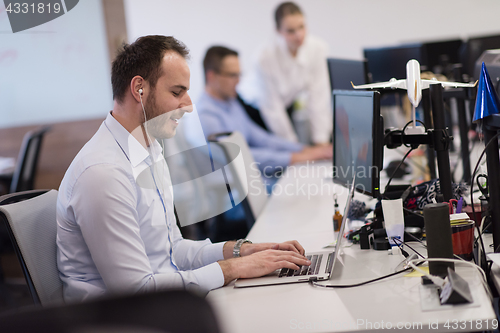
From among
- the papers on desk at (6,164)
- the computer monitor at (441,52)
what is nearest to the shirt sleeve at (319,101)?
the computer monitor at (441,52)

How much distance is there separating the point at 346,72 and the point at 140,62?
1161mm

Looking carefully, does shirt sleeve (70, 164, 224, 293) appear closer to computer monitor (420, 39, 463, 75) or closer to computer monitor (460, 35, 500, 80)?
computer monitor (460, 35, 500, 80)

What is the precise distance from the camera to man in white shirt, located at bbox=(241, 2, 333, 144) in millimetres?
4059

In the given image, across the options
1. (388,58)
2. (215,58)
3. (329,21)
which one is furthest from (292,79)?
(388,58)

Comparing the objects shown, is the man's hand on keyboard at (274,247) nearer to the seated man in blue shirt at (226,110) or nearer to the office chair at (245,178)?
the office chair at (245,178)

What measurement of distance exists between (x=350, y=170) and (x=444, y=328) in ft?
2.36

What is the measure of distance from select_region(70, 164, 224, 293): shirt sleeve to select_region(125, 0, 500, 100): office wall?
11.9 feet

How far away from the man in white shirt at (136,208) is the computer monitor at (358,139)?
0.99ft

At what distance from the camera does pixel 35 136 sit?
3.00 m

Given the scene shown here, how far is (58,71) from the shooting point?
3.91m

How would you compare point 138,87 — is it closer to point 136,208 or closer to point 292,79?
point 136,208

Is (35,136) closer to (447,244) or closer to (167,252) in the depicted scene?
(167,252)

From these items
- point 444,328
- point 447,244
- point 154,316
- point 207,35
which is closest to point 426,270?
point 447,244

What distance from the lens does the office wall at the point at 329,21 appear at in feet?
15.1
